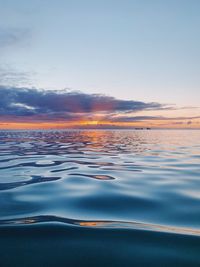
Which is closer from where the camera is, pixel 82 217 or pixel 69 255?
pixel 69 255

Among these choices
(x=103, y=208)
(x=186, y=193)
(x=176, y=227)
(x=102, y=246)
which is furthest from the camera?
(x=186, y=193)

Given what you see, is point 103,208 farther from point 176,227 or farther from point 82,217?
point 176,227

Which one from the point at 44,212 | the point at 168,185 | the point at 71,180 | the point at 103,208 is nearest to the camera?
the point at 44,212

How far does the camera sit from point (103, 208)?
13.2ft

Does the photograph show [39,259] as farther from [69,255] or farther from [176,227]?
[176,227]

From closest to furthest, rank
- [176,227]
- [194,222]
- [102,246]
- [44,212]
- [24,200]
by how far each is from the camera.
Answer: [102,246] → [176,227] → [194,222] → [44,212] → [24,200]

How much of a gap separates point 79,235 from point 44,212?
1076 millimetres

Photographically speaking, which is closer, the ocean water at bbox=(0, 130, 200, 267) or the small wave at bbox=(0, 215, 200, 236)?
the ocean water at bbox=(0, 130, 200, 267)

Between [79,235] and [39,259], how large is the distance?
66 centimetres

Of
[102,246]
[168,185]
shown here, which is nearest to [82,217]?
[102,246]

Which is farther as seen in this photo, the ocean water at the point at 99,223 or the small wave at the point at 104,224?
the small wave at the point at 104,224

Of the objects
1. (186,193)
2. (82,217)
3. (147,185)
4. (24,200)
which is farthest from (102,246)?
(147,185)

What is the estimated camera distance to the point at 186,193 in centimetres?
502

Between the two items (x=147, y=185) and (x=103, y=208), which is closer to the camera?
(x=103, y=208)
